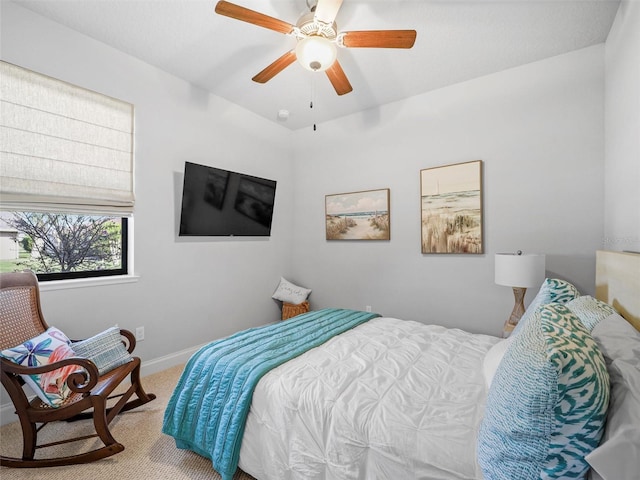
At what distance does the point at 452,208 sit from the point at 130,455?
10.8 ft

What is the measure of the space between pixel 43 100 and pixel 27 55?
0.30 meters

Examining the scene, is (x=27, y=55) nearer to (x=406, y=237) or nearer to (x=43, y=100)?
(x=43, y=100)

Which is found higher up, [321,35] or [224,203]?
[321,35]

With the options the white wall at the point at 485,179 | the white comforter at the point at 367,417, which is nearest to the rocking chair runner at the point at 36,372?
the white comforter at the point at 367,417

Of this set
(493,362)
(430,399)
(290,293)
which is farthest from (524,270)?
(290,293)

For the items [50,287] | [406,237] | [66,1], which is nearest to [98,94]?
[66,1]

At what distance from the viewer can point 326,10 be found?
1.79 m

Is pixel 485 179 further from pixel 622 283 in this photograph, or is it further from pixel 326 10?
pixel 326 10

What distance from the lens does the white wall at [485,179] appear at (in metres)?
2.60

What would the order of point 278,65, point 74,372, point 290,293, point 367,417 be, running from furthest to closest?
point 290,293 → point 278,65 → point 74,372 → point 367,417

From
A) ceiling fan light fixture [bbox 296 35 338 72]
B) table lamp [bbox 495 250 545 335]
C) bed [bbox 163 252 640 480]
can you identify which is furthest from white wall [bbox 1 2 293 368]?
table lamp [bbox 495 250 545 335]

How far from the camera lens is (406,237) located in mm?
3467

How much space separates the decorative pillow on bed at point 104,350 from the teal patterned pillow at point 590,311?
2630 millimetres

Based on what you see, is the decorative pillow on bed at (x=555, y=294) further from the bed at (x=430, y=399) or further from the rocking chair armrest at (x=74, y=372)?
the rocking chair armrest at (x=74, y=372)
